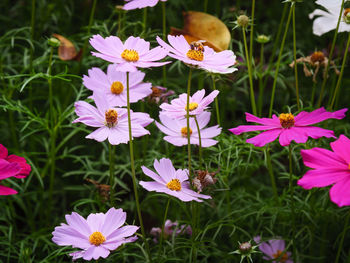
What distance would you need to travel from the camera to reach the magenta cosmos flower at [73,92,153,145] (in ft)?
2.66

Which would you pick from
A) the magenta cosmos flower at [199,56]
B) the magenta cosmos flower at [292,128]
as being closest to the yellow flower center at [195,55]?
the magenta cosmos flower at [199,56]

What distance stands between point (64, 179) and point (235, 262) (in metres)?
0.60

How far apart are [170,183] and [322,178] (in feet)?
0.73

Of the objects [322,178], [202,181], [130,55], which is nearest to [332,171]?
[322,178]

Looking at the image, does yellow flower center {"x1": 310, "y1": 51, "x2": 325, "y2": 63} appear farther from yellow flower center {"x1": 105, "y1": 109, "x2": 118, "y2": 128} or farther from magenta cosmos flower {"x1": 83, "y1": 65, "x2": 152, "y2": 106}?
yellow flower center {"x1": 105, "y1": 109, "x2": 118, "y2": 128}

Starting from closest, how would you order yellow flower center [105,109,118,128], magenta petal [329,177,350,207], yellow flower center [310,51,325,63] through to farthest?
magenta petal [329,177,350,207], yellow flower center [105,109,118,128], yellow flower center [310,51,325,63]

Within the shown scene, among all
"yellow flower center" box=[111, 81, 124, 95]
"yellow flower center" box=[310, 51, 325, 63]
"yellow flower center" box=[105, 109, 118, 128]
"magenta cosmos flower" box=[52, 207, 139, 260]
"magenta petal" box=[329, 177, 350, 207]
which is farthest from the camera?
"yellow flower center" box=[310, 51, 325, 63]

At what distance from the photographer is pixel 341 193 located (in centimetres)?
63

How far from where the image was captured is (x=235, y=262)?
109 centimetres

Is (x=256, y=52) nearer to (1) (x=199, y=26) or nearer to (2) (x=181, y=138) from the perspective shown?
(1) (x=199, y=26)

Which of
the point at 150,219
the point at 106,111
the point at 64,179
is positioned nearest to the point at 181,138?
the point at 106,111

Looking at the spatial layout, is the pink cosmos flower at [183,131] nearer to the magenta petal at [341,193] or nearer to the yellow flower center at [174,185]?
the yellow flower center at [174,185]

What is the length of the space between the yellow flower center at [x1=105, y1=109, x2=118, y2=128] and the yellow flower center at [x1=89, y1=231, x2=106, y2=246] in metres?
0.18

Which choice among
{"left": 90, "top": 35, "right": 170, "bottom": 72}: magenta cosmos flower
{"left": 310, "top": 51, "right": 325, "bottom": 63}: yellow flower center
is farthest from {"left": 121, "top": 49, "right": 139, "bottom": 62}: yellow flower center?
{"left": 310, "top": 51, "right": 325, "bottom": 63}: yellow flower center
